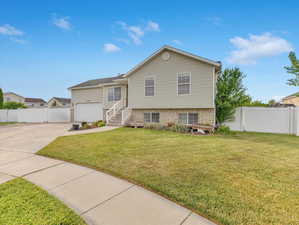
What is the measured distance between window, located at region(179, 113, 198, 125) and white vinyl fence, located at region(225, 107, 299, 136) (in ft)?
9.15

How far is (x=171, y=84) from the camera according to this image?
11.5 meters

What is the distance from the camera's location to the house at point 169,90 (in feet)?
34.9

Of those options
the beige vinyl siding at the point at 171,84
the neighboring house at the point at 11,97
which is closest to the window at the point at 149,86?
the beige vinyl siding at the point at 171,84

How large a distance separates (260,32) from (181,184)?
15.0 meters

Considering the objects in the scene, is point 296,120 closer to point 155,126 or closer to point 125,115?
point 155,126

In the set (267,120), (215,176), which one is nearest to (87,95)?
(215,176)

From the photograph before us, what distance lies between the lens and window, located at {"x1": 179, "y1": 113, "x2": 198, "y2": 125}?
11516 mm

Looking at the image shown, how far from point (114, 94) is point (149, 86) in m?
4.70

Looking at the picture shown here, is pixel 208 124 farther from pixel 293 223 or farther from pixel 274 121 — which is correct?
pixel 293 223

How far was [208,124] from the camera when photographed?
10.7m

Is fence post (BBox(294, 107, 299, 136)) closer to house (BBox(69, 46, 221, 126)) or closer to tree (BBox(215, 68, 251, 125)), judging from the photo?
tree (BBox(215, 68, 251, 125))

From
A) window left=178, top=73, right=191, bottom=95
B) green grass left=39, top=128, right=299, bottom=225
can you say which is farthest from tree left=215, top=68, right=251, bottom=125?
green grass left=39, top=128, right=299, bottom=225

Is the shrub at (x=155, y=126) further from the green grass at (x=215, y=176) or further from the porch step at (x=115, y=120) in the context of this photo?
the green grass at (x=215, y=176)

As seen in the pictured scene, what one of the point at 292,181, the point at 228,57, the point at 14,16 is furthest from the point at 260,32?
the point at 14,16
